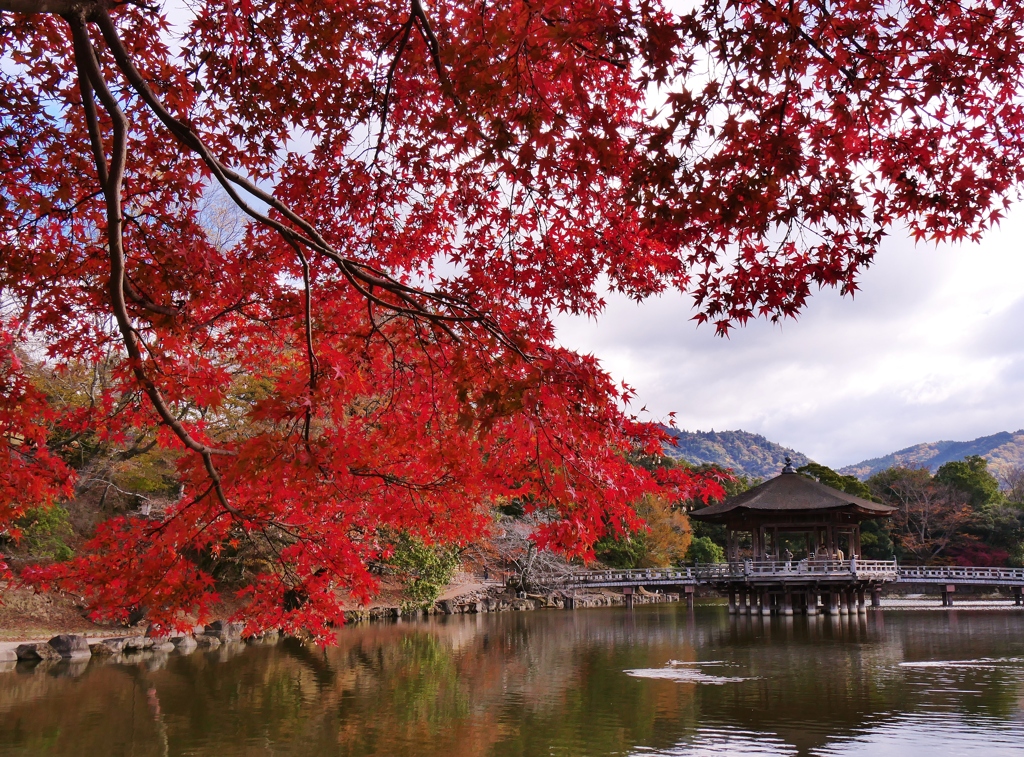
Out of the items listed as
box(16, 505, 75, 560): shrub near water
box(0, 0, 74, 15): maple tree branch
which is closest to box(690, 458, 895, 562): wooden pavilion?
box(16, 505, 75, 560): shrub near water

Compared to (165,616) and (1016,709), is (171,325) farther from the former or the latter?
(1016,709)

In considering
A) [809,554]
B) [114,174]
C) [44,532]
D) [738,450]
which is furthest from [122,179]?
[738,450]

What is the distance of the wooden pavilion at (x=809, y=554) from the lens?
811 inches

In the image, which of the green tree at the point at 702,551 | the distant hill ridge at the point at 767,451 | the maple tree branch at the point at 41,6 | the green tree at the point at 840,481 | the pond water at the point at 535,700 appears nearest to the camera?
the maple tree branch at the point at 41,6

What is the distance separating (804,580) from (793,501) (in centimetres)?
220

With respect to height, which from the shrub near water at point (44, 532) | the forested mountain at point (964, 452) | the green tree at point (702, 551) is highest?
the forested mountain at point (964, 452)

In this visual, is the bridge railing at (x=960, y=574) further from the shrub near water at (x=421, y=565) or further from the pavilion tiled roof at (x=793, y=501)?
the shrub near water at (x=421, y=565)

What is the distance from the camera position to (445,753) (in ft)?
20.9

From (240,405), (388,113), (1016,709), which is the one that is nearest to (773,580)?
(1016,709)

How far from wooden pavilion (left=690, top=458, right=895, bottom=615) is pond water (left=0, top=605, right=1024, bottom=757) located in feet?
19.7

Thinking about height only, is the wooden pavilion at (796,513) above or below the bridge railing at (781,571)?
above

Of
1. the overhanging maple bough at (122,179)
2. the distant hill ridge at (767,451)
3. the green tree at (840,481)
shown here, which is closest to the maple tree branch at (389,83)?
the overhanging maple bough at (122,179)

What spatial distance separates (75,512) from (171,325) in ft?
47.7

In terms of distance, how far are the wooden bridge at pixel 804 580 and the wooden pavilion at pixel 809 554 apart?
0.03 m
